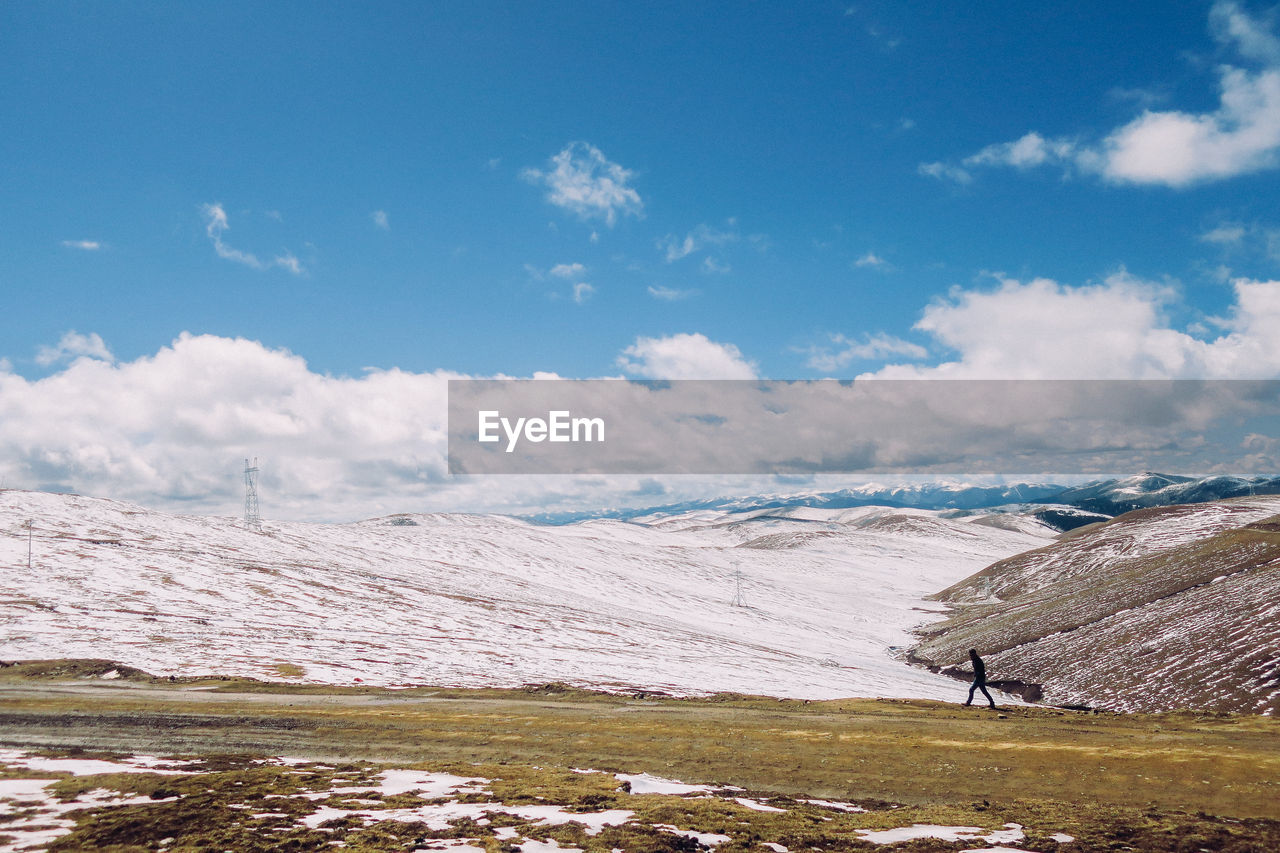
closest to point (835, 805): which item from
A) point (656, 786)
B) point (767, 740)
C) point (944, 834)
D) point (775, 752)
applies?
point (944, 834)

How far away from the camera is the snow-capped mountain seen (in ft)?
216

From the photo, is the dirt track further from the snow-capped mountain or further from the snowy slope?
the snow-capped mountain

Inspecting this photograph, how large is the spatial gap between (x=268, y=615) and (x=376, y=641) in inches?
1013

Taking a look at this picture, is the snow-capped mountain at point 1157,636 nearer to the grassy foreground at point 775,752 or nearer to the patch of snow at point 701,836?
the grassy foreground at point 775,752

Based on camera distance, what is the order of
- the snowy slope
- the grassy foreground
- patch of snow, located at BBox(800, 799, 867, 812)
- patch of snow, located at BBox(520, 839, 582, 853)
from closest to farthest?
1. patch of snow, located at BBox(520, 839, 582, 853)
2. the grassy foreground
3. patch of snow, located at BBox(800, 799, 867, 812)
4. the snowy slope

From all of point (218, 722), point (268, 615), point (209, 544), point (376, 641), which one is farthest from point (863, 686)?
point (209, 544)

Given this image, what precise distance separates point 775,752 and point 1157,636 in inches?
3122

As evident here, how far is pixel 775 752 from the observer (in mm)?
32344

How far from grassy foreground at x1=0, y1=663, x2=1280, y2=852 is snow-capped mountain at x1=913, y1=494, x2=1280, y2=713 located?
35.4 metres

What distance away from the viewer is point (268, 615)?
4254 inches

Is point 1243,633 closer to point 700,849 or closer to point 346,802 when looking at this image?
point 700,849

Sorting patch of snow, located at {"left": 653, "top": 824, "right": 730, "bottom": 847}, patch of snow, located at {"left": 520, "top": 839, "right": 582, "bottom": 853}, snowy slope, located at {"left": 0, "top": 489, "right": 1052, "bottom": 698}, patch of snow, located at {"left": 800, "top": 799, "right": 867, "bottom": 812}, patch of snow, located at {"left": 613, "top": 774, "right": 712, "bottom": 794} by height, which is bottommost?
snowy slope, located at {"left": 0, "top": 489, "right": 1052, "bottom": 698}

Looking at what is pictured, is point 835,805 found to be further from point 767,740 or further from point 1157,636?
point 1157,636

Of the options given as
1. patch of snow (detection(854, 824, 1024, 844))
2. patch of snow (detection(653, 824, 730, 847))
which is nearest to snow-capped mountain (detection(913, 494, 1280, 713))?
patch of snow (detection(854, 824, 1024, 844))
